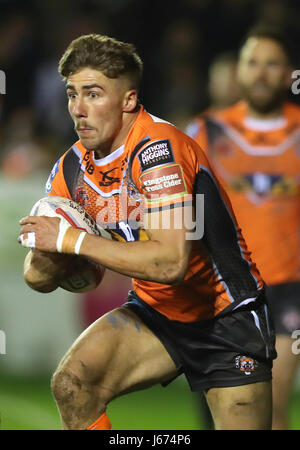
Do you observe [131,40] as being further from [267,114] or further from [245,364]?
[245,364]

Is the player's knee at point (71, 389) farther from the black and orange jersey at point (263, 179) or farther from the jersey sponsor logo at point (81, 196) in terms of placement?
the black and orange jersey at point (263, 179)

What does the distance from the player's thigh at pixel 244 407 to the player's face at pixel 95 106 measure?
4.33ft

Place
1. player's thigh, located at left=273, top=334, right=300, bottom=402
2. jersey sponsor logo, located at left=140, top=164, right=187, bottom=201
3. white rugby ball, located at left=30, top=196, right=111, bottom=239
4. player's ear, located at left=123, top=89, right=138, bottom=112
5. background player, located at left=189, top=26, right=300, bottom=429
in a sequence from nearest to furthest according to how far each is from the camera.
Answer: jersey sponsor logo, located at left=140, top=164, right=187, bottom=201 < white rugby ball, located at left=30, top=196, right=111, bottom=239 < player's ear, located at left=123, top=89, right=138, bottom=112 < player's thigh, located at left=273, top=334, right=300, bottom=402 < background player, located at left=189, top=26, right=300, bottom=429

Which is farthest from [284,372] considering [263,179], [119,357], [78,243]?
[78,243]

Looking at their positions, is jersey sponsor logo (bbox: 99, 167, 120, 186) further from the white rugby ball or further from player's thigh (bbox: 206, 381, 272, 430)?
player's thigh (bbox: 206, 381, 272, 430)

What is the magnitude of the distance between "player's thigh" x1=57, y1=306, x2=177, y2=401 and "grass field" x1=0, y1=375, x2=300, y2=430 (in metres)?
1.87

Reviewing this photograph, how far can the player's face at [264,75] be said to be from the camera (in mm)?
5523

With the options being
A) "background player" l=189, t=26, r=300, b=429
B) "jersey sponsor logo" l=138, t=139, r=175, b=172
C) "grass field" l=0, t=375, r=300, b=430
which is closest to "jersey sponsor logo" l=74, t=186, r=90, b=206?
"jersey sponsor logo" l=138, t=139, r=175, b=172

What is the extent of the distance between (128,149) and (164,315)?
84 centimetres

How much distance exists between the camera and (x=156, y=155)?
3721 mm

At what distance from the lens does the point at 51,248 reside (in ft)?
12.2

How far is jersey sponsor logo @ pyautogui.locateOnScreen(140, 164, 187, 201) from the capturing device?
3674 mm

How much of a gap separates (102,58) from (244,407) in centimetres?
174

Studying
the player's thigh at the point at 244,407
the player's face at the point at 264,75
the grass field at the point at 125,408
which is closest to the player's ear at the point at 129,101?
the player's thigh at the point at 244,407
